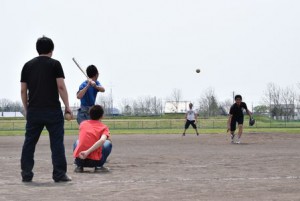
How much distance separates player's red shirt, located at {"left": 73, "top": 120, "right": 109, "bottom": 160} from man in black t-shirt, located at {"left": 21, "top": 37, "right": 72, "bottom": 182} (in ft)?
3.51

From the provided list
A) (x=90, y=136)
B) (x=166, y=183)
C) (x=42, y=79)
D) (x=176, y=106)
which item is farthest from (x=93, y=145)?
(x=176, y=106)

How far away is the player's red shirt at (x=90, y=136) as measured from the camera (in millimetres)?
8680

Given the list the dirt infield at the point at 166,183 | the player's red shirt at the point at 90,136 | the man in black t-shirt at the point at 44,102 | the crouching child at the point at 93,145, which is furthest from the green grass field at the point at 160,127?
the man in black t-shirt at the point at 44,102

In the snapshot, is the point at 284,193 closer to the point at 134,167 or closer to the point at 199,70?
the point at 134,167

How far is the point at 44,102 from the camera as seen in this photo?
7512 millimetres

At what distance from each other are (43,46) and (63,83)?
21.9 inches

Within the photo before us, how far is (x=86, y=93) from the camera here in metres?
10.3

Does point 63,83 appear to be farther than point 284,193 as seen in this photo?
Yes

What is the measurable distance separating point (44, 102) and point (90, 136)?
53.3 inches

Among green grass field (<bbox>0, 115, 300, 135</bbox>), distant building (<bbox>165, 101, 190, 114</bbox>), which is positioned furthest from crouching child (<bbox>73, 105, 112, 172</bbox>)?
distant building (<bbox>165, 101, 190, 114</bbox>)

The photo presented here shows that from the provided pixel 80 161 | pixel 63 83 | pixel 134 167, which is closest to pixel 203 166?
pixel 134 167

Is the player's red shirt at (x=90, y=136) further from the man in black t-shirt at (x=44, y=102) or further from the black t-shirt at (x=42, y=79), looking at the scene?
the black t-shirt at (x=42, y=79)

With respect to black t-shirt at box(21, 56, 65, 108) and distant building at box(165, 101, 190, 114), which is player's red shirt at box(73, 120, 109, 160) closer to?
black t-shirt at box(21, 56, 65, 108)

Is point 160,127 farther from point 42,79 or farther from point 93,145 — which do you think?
point 42,79
